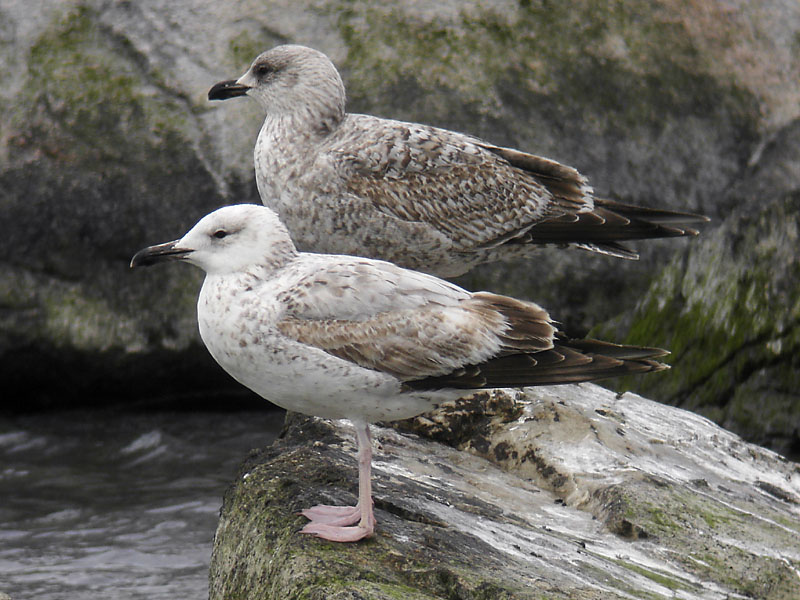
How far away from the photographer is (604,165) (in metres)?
8.05

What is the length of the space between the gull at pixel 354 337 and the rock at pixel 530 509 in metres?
0.22

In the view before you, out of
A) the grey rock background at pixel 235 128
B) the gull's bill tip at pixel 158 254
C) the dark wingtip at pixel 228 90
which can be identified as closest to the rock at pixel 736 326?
the grey rock background at pixel 235 128

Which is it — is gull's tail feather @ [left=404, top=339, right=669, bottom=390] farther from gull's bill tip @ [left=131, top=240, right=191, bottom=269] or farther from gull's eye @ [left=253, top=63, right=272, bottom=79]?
gull's eye @ [left=253, top=63, right=272, bottom=79]

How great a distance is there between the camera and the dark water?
634 centimetres

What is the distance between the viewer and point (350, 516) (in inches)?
153

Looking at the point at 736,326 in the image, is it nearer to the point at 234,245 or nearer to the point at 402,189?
the point at 402,189

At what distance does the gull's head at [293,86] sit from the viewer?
5992 millimetres

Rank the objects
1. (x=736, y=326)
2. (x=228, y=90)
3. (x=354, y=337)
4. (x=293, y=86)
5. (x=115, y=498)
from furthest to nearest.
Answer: (x=115, y=498) → (x=736, y=326) → (x=228, y=90) → (x=293, y=86) → (x=354, y=337)

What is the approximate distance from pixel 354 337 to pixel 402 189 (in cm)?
192

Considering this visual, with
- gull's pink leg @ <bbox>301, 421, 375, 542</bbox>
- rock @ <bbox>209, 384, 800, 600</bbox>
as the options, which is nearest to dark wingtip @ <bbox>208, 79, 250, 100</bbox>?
rock @ <bbox>209, 384, 800, 600</bbox>

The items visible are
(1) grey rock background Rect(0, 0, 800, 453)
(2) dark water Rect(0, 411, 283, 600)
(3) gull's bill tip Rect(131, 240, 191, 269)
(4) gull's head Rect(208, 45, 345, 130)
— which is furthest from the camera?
(1) grey rock background Rect(0, 0, 800, 453)

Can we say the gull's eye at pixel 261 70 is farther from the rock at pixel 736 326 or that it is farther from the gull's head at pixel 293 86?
the rock at pixel 736 326

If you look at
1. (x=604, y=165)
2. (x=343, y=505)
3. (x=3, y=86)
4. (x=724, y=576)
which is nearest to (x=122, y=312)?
(x=3, y=86)

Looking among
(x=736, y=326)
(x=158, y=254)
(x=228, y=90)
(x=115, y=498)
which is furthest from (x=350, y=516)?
(x=115, y=498)
